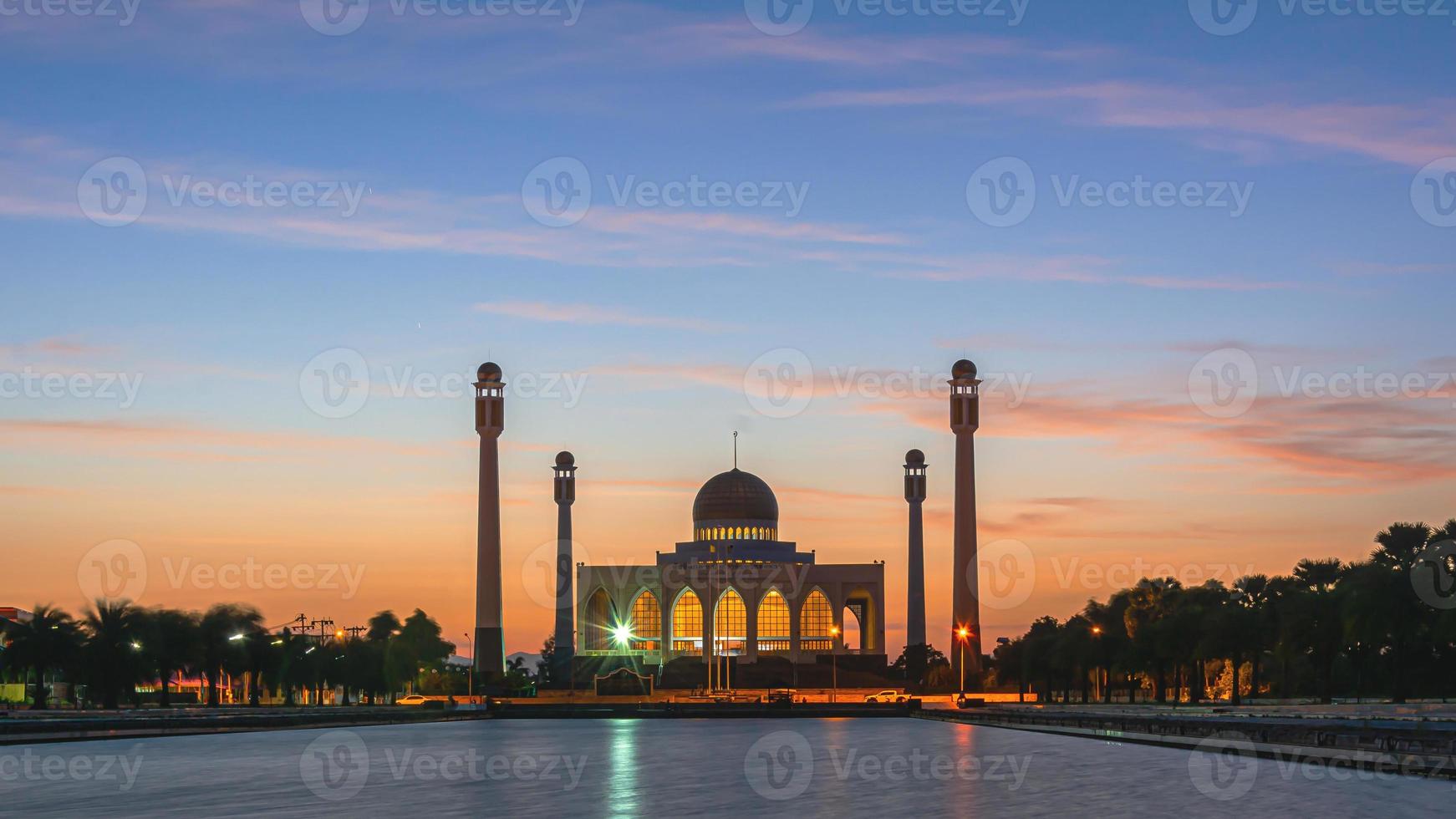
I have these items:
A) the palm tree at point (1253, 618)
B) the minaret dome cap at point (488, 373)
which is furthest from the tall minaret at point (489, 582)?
the palm tree at point (1253, 618)

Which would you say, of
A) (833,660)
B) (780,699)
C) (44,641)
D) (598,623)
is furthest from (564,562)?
(44,641)

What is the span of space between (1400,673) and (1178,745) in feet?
94.2

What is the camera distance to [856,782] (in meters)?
35.9

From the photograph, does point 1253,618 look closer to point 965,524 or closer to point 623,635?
point 965,524

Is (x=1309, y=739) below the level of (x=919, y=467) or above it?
below

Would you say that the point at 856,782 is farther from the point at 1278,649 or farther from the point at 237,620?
the point at 237,620

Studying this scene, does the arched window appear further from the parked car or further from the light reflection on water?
the light reflection on water

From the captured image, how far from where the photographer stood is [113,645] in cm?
8419

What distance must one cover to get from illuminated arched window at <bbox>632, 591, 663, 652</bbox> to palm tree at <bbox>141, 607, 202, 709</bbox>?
7409cm

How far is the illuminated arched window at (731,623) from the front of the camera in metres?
160

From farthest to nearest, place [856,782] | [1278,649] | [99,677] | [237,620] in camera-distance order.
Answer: [237,620] → [99,677] → [1278,649] → [856,782]

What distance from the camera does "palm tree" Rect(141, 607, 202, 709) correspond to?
86062mm

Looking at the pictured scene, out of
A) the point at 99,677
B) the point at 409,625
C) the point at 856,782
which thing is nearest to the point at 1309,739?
the point at 856,782

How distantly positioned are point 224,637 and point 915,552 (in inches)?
3087
